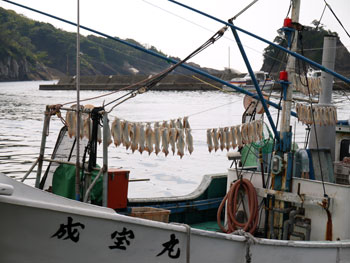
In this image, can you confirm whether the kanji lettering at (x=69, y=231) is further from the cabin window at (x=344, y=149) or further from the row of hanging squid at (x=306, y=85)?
the cabin window at (x=344, y=149)

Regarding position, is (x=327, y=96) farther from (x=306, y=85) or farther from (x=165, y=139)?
(x=165, y=139)

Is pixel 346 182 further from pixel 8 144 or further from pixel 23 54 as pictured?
pixel 23 54

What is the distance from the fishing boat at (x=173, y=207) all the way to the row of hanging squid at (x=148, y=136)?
19 mm

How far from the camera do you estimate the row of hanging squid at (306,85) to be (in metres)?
10.2

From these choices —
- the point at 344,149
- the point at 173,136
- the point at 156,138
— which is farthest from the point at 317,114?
the point at 156,138

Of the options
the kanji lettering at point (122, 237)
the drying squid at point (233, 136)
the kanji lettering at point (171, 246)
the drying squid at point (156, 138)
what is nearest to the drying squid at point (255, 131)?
the drying squid at point (233, 136)

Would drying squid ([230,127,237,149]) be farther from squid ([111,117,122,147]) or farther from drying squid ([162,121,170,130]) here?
squid ([111,117,122,147])

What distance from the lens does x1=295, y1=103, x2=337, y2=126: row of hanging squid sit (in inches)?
427

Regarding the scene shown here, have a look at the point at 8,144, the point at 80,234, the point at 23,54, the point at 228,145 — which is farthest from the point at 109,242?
the point at 23,54

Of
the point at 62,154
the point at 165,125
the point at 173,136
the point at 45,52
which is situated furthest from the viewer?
the point at 45,52

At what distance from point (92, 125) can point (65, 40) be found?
6608 inches

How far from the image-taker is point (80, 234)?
636 centimetres

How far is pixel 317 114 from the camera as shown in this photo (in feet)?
36.6

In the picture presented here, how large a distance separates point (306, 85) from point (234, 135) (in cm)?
224
